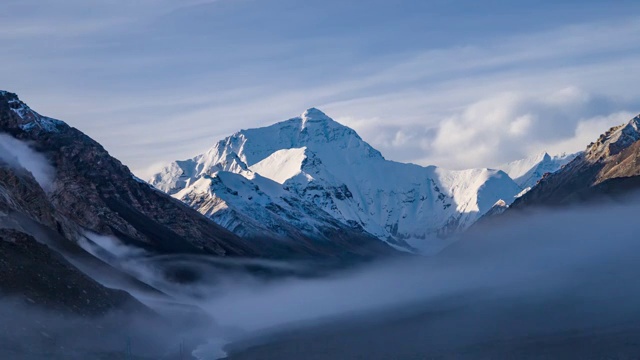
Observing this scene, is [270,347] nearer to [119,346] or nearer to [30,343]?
[119,346]

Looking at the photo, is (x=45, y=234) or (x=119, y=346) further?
(x=45, y=234)

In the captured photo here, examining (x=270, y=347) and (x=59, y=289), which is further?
(x=270, y=347)

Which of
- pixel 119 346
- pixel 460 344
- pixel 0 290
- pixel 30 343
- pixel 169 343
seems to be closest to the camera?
pixel 30 343

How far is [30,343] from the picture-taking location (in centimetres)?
→ 12925

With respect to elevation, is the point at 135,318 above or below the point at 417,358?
above

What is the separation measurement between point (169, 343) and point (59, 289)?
111 ft

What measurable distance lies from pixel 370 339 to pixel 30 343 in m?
76.4

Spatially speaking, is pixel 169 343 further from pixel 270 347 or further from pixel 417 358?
pixel 417 358

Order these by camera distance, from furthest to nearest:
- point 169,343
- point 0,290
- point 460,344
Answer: point 169,343 → point 460,344 → point 0,290

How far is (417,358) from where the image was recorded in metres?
155

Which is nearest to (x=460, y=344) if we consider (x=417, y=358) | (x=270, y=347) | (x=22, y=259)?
(x=417, y=358)

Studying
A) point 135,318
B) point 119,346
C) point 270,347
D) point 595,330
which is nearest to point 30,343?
point 119,346

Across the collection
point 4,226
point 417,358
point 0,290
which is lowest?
point 417,358

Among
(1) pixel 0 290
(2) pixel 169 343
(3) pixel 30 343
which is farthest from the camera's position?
(2) pixel 169 343
